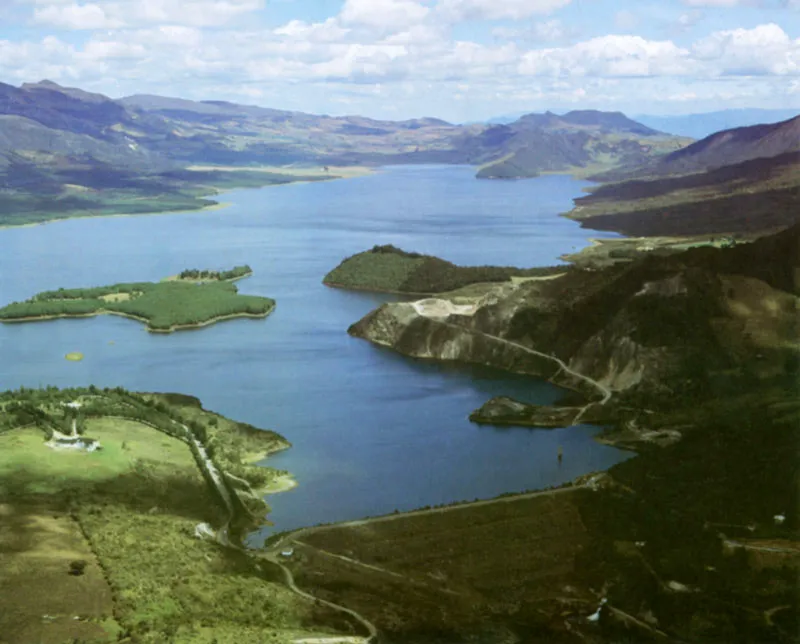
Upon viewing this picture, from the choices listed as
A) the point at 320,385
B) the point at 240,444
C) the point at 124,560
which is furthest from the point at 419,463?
the point at 124,560

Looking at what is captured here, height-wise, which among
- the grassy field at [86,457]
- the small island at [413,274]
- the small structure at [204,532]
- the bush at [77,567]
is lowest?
the small structure at [204,532]

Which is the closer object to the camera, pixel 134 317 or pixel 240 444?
pixel 240 444

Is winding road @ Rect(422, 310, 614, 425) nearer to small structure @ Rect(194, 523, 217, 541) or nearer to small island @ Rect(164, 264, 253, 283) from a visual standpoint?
small structure @ Rect(194, 523, 217, 541)

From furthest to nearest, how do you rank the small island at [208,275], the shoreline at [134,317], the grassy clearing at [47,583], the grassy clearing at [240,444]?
the small island at [208,275], the shoreline at [134,317], the grassy clearing at [240,444], the grassy clearing at [47,583]

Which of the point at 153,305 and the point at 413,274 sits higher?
the point at 413,274

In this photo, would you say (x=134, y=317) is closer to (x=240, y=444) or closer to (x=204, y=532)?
(x=240, y=444)

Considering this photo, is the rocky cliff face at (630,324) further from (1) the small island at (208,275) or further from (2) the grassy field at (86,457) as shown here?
(1) the small island at (208,275)

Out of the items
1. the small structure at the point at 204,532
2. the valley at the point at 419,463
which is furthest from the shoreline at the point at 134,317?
the small structure at the point at 204,532
